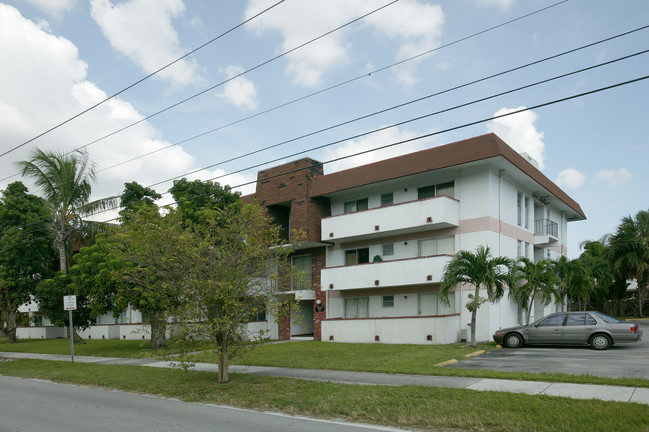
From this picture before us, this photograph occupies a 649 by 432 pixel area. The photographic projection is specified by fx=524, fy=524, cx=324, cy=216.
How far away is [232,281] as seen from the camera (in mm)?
12141

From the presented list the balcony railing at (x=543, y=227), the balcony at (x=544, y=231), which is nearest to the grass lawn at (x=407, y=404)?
the balcony at (x=544, y=231)

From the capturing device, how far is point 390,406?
945cm

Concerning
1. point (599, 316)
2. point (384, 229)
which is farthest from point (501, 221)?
point (599, 316)

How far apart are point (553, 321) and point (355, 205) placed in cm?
1205

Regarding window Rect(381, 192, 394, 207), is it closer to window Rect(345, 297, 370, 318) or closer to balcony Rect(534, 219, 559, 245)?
window Rect(345, 297, 370, 318)

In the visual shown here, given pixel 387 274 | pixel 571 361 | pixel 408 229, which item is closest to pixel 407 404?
pixel 571 361

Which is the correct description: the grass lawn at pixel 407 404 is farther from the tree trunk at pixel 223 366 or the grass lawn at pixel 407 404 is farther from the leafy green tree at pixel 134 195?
the leafy green tree at pixel 134 195

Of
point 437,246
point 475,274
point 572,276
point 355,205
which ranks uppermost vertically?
point 355,205

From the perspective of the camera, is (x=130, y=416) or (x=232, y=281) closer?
(x=130, y=416)

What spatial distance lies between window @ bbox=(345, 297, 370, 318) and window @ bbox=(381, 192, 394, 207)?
16.1ft

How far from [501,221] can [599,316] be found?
6837 millimetres

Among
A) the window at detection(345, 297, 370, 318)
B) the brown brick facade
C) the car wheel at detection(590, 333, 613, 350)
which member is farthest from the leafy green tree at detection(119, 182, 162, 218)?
the car wheel at detection(590, 333, 613, 350)

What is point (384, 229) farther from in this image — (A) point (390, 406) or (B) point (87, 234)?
(B) point (87, 234)

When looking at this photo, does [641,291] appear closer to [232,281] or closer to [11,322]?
[232,281]
